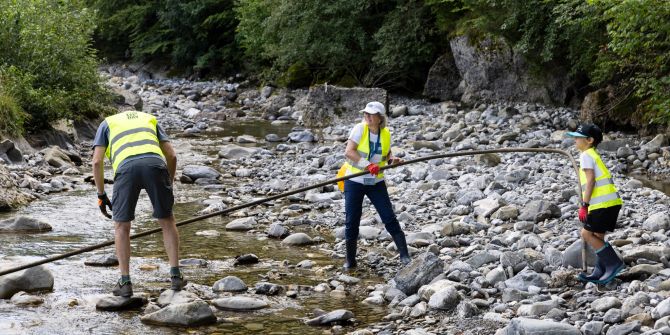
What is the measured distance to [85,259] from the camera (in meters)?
9.39

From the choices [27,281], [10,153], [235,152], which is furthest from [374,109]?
[235,152]

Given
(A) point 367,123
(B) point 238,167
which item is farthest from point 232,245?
(B) point 238,167

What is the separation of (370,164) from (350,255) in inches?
→ 42.3

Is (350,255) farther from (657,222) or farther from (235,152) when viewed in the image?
(235,152)

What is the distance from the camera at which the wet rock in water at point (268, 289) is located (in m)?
8.30

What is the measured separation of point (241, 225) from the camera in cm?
1140

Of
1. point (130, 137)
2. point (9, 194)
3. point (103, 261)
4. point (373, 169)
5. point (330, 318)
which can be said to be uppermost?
point (130, 137)

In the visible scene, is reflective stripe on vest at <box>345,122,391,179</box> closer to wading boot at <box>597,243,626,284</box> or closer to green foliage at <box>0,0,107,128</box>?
wading boot at <box>597,243,626,284</box>

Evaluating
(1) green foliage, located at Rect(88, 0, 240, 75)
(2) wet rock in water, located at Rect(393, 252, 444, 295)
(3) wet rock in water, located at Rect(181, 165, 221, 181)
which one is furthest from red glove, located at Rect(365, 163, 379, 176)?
(1) green foliage, located at Rect(88, 0, 240, 75)

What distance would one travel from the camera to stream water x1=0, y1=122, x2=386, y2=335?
723 cm

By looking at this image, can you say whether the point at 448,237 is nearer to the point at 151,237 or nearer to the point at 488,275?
the point at 488,275

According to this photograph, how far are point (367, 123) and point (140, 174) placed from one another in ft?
8.21

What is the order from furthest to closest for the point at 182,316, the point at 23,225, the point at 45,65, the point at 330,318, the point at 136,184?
the point at 45,65 < the point at 23,225 < the point at 136,184 < the point at 330,318 < the point at 182,316

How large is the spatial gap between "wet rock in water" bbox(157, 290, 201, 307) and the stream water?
0.93ft
